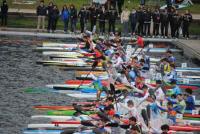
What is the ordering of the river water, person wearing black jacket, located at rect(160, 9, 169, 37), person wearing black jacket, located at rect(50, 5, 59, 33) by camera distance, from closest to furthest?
the river water < person wearing black jacket, located at rect(50, 5, 59, 33) < person wearing black jacket, located at rect(160, 9, 169, 37)

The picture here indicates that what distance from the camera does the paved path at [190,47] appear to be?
50.3m

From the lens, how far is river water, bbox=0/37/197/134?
30.6m

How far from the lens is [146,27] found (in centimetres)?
5859

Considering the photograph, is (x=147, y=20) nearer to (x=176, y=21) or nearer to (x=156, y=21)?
(x=156, y=21)

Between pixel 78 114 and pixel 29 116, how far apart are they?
3.07m

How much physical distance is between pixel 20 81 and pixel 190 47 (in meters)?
17.4

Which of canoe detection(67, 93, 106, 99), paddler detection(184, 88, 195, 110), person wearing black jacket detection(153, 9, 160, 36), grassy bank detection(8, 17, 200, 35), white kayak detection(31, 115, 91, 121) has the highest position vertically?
person wearing black jacket detection(153, 9, 160, 36)

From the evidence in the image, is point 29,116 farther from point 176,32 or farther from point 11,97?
point 176,32

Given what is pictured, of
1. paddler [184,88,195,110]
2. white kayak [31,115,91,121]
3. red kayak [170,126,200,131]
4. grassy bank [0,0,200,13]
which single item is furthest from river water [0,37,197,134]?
grassy bank [0,0,200,13]

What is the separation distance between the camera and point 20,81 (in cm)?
3875

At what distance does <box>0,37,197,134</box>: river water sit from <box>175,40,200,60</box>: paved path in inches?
34.7

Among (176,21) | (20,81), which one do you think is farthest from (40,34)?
(20,81)

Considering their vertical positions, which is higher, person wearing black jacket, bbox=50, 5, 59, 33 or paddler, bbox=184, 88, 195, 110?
person wearing black jacket, bbox=50, 5, 59, 33

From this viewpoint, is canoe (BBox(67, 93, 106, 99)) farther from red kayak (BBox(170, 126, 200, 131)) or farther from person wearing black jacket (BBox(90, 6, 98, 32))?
person wearing black jacket (BBox(90, 6, 98, 32))
